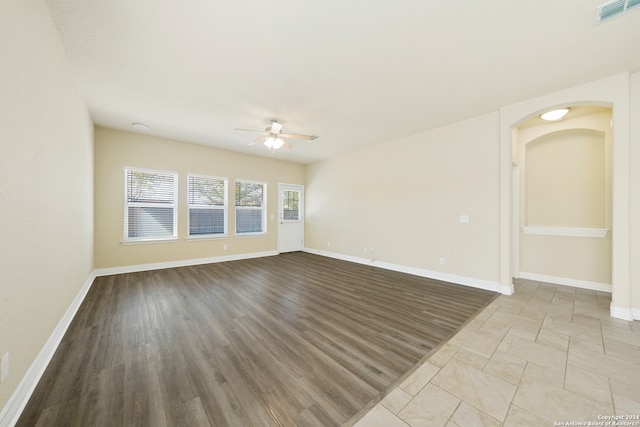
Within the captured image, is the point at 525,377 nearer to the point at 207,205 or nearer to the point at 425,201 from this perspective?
the point at 425,201

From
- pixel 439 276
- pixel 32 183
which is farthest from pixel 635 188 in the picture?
pixel 32 183

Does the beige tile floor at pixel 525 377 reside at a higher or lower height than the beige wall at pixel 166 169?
lower

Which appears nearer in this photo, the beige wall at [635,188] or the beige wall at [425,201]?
the beige wall at [635,188]

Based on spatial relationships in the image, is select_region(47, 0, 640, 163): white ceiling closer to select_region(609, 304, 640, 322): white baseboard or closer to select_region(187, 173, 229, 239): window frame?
select_region(187, 173, 229, 239): window frame

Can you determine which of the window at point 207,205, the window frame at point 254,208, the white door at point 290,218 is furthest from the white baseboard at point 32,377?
the white door at point 290,218

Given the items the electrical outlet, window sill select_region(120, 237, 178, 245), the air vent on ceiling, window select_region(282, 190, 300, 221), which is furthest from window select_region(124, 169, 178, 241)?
the air vent on ceiling

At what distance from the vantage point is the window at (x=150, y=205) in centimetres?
470

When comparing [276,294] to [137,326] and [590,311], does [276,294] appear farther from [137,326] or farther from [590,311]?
[590,311]

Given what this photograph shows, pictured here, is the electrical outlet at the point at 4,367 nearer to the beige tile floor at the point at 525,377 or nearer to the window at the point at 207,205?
the beige tile floor at the point at 525,377

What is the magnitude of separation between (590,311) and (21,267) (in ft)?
18.2

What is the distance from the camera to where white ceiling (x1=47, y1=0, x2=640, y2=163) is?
5.98 feet

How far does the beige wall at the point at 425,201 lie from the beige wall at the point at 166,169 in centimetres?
214

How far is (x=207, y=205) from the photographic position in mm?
5617

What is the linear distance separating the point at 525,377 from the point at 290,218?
6.17m
